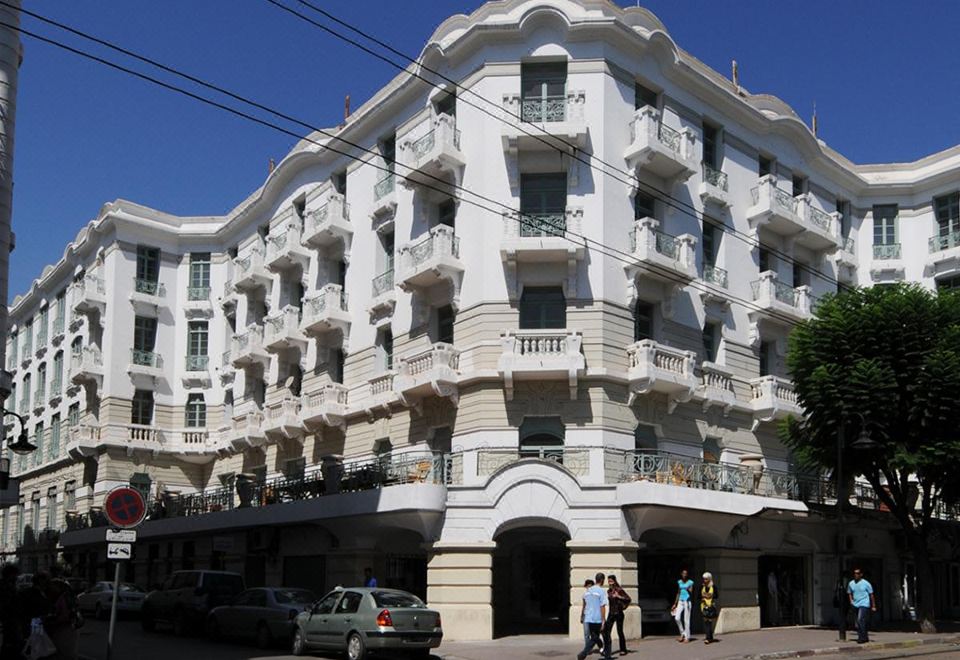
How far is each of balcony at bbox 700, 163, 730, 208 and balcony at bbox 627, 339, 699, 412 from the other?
567 cm

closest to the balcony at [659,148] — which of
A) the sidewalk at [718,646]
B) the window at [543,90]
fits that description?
the window at [543,90]

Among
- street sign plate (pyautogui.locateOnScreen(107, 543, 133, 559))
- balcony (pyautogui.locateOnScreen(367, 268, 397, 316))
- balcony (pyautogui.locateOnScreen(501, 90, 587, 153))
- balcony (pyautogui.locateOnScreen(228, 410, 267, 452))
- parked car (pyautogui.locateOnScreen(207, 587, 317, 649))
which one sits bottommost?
parked car (pyautogui.locateOnScreen(207, 587, 317, 649))

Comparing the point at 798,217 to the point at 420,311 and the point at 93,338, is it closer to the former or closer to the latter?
the point at 420,311

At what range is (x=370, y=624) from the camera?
71.6 feet

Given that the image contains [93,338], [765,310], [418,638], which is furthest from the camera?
[93,338]

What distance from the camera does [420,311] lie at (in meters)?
32.2

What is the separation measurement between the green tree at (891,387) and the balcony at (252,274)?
2148 cm

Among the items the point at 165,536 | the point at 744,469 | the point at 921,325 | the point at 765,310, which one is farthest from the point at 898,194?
the point at 165,536

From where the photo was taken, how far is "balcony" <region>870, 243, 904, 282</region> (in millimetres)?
40156

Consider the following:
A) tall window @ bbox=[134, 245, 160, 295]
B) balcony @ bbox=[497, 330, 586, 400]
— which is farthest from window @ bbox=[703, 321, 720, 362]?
tall window @ bbox=[134, 245, 160, 295]

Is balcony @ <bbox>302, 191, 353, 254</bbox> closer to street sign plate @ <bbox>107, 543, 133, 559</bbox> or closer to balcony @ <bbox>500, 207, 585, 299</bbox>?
balcony @ <bbox>500, 207, 585, 299</bbox>

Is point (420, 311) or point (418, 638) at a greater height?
point (420, 311)

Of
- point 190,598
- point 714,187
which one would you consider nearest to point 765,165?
point 714,187

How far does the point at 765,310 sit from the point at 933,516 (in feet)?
30.1
